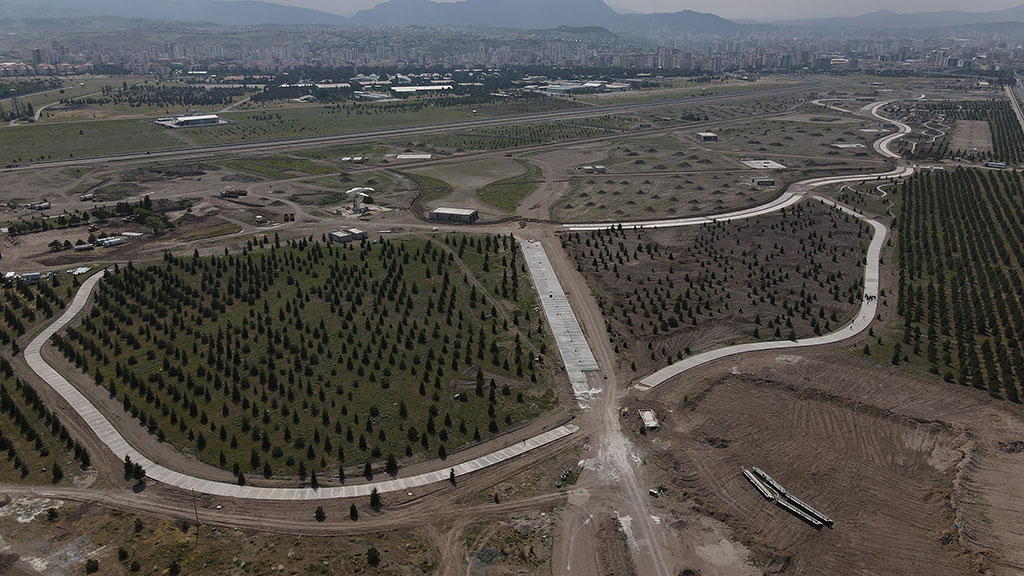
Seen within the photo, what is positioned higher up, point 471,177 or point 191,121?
point 191,121

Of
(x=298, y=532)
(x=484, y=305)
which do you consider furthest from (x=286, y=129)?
(x=298, y=532)

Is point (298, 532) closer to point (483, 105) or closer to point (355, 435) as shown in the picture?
point (355, 435)

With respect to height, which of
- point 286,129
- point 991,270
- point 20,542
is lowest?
point 20,542

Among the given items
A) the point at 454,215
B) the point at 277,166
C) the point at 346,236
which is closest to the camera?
the point at 346,236

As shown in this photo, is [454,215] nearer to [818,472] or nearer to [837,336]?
[837,336]

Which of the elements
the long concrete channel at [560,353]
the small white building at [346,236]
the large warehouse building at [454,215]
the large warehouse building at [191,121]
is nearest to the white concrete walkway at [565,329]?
the long concrete channel at [560,353]

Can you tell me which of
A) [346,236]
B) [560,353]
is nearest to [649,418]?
[560,353]
